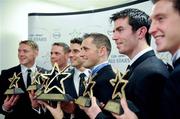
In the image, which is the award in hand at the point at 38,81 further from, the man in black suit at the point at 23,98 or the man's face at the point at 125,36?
the man's face at the point at 125,36

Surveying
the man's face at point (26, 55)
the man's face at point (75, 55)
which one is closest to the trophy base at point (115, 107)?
the man's face at point (75, 55)

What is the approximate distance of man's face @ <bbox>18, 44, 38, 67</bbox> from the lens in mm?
3133

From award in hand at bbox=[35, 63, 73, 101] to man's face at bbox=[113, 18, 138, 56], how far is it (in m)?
0.45

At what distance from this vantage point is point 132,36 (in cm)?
164

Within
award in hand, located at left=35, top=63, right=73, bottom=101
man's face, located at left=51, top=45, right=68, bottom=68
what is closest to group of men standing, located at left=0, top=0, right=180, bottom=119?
award in hand, located at left=35, top=63, right=73, bottom=101

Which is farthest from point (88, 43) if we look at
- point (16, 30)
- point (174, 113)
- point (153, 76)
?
point (16, 30)

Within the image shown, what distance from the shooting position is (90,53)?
7.89 ft

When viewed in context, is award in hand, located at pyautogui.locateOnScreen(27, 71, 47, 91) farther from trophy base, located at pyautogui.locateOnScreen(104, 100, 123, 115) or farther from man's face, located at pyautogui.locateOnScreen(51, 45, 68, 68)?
man's face, located at pyautogui.locateOnScreen(51, 45, 68, 68)

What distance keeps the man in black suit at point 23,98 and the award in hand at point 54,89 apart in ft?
1.23

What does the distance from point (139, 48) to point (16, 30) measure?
3190mm

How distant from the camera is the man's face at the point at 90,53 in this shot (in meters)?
2.36

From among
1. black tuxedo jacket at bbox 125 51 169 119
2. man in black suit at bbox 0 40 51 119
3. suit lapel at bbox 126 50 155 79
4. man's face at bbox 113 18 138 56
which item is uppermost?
man's face at bbox 113 18 138 56

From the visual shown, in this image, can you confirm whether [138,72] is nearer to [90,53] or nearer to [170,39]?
[170,39]

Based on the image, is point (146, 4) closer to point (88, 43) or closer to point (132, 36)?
point (88, 43)
